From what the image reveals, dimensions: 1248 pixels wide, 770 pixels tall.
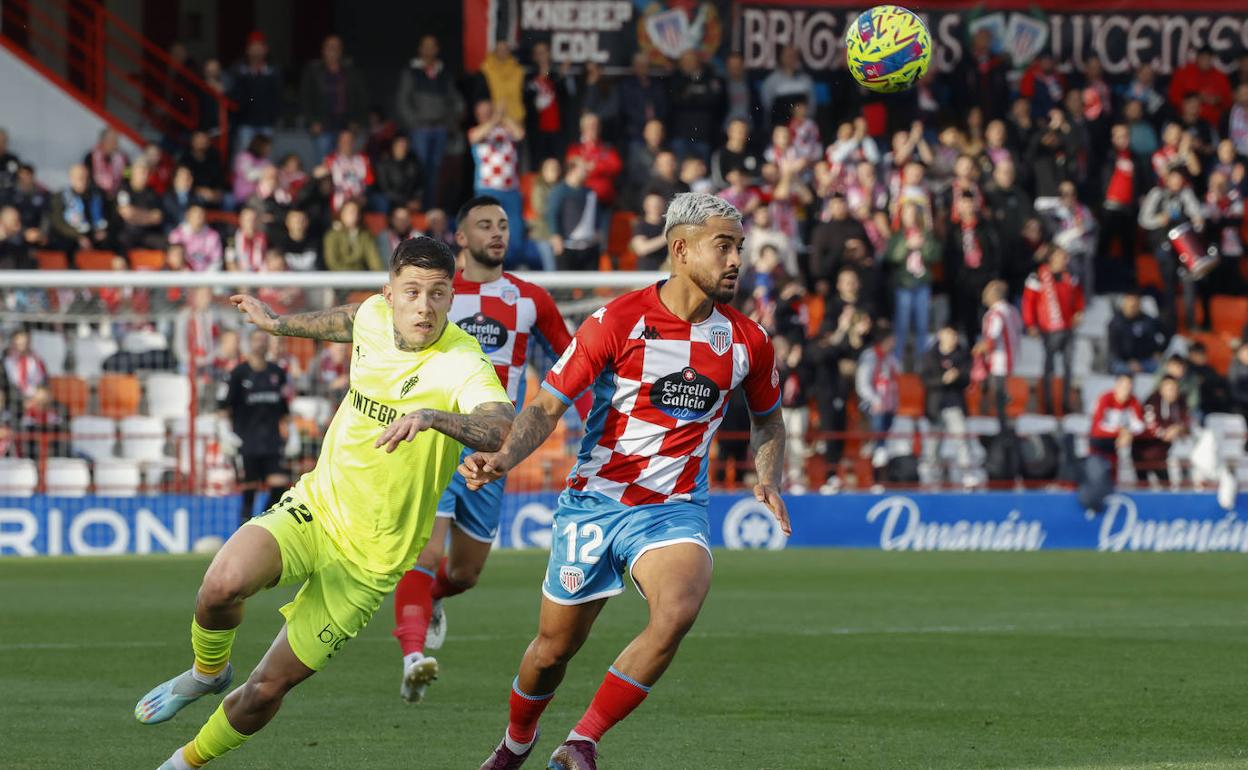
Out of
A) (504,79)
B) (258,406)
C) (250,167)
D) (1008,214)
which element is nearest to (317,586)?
(258,406)

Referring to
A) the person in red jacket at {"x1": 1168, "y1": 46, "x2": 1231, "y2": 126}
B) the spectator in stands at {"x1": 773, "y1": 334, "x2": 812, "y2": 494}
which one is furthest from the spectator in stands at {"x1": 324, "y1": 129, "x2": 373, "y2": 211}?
the person in red jacket at {"x1": 1168, "y1": 46, "x2": 1231, "y2": 126}

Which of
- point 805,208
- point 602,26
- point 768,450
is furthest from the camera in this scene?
point 602,26

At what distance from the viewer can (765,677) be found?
1113cm

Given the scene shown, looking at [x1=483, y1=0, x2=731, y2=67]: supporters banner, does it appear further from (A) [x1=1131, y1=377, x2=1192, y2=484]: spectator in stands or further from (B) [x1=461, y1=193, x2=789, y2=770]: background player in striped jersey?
(B) [x1=461, y1=193, x2=789, y2=770]: background player in striped jersey

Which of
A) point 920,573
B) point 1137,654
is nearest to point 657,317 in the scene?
point 1137,654

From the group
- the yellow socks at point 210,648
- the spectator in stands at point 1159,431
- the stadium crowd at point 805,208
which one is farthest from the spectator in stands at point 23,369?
the yellow socks at point 210,648

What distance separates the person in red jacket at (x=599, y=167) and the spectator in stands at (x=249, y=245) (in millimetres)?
4025

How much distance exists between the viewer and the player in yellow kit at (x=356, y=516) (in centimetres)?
718

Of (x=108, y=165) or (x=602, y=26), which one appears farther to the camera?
(x=602, y=26)

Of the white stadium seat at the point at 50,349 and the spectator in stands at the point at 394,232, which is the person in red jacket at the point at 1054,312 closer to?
the spectator in stands at the point at 394,232

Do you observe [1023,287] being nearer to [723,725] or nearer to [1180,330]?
[1180,330]

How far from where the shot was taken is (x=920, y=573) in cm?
1836

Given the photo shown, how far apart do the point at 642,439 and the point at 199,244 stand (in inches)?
607

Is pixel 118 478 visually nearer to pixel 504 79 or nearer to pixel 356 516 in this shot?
pixel 504 79
